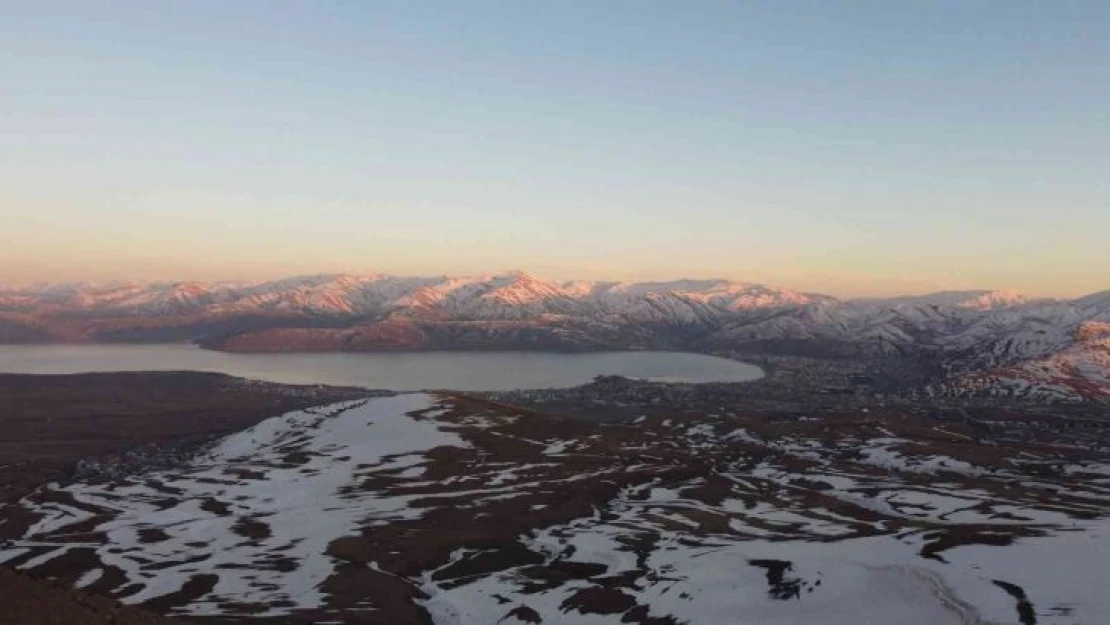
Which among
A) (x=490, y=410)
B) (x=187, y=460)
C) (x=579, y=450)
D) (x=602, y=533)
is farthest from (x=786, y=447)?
(x=187, y=460)

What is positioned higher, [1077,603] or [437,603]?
[1077,603]

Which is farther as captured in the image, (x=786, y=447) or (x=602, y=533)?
(x=786, y=447)

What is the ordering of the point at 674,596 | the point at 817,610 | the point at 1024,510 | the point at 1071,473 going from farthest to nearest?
the point at 1071,473, the point at 1024,510, the point at 674,596, the point at 817,610

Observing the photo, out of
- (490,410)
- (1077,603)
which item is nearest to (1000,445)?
(490,410)

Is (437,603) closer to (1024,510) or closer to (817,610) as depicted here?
(817,610)

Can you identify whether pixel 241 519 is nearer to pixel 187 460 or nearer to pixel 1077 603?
pixel 187 460

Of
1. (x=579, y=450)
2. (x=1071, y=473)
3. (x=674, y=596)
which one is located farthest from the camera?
(x=579, y=450)
